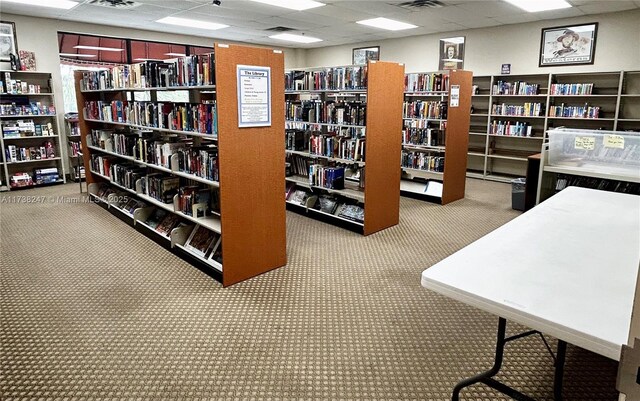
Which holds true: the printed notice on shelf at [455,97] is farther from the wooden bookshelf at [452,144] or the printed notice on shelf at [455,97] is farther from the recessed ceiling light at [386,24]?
the recessed ceiling light at [386,24]

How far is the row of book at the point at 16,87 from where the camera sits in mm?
6879

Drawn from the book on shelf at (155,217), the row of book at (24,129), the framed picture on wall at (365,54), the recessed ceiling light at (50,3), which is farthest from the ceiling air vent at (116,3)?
the framed picture on wall at (365,54)

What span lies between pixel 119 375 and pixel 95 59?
790 cm

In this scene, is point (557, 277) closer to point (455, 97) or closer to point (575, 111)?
point (455, 97)

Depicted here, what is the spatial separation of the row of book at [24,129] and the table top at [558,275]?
7.92 m

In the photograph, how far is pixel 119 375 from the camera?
2.41 metres

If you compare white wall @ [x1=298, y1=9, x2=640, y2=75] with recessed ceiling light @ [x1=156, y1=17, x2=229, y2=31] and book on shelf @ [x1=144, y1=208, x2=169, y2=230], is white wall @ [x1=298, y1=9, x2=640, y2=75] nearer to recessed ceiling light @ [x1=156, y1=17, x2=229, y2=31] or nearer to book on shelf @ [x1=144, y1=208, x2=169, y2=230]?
recessed ceiling light @ [x1=156, y1=17, x2=229, y2=31]

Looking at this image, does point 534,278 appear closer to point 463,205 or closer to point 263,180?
point 263,180

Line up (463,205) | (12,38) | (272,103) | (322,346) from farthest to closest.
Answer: (12,38) → (463,205) → (272,103) → (322,346)

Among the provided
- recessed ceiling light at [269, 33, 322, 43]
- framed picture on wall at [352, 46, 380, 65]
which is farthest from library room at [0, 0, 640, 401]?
framed picture on wall at [352, 46, 380, 65]

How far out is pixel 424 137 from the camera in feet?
21.3

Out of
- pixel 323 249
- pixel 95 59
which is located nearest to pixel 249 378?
pixel 323 249

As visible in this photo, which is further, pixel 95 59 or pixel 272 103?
pixel 95 59

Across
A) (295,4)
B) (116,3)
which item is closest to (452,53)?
(295,4)
